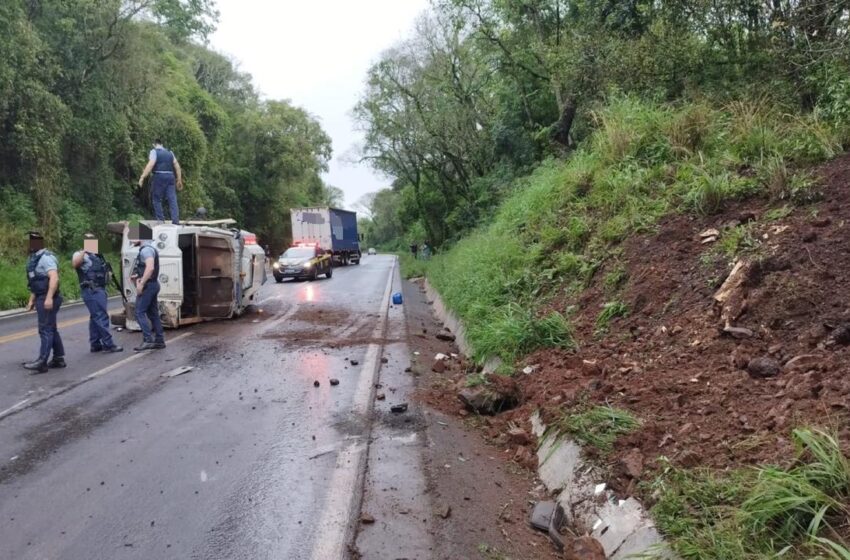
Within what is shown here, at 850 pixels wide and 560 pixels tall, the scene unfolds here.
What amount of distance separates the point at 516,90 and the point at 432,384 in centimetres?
1669

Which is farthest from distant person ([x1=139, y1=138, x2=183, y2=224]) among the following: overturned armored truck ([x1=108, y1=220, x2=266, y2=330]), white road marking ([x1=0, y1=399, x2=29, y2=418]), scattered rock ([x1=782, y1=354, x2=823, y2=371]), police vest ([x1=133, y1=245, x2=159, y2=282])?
scattered rock ([x1=782, y1=354, x2=823, y2=371])

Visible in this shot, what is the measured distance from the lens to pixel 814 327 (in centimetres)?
433

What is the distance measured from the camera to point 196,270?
465 inches

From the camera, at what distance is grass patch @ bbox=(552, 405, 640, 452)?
422 cm

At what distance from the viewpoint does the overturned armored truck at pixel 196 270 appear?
35.8 ft

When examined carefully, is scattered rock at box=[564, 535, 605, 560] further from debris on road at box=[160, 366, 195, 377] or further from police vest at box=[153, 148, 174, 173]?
police vest at box=[153, 148, 174, 173]

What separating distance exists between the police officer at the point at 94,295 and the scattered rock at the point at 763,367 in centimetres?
851

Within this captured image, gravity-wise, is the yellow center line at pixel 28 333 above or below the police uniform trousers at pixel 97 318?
below

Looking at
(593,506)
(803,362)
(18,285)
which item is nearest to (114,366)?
(593,506)

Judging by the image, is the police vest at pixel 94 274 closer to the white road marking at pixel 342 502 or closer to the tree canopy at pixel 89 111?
the white road marking at pixel 342 502

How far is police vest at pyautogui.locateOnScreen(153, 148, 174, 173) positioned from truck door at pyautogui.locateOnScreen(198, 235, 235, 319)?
1706 millimetres

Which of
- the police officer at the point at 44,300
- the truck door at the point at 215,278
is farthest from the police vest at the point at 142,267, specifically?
the truck door at the point at 215,278

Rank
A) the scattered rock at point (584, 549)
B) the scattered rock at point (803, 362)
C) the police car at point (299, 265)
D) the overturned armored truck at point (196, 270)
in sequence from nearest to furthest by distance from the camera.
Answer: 1. the scattered rock at point (584, 549)
2. the scattered rock at point (803, 362)
3. the overturned armored truck at point (196, 270)
4. the police car at point (299, 265)

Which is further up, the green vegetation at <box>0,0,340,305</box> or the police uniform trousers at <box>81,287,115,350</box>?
the green vegetation at <box>0,0,340,305</box>
